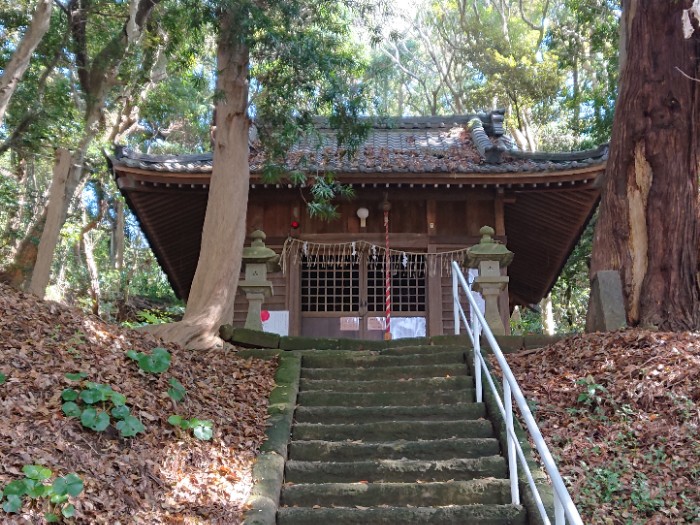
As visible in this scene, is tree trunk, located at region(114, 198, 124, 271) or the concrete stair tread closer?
the concrete stair tread

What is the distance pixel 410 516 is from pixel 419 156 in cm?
891

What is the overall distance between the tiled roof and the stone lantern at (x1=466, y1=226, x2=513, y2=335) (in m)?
2.28

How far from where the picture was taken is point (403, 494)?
15.7 ft

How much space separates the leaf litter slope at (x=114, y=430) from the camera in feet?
13.3

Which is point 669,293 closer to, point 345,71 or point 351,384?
point 351,384

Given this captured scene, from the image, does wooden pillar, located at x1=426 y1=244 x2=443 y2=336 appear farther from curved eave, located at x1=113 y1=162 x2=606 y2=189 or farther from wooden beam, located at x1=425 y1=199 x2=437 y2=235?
curved eave, located at x1=113 y1=162 x2=606 y2=189

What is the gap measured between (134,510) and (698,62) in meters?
7.41

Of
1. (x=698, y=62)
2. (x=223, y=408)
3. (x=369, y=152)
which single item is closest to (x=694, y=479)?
(x=223, y=408)

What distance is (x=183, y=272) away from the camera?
15164 millimetres

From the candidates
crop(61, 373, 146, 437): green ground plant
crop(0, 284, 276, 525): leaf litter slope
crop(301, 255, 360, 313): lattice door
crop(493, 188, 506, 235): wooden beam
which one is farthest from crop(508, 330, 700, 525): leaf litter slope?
crop(301, 255, 360, 313): lattice door

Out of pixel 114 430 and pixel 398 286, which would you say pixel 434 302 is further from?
pixel 114 430

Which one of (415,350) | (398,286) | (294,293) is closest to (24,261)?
(294,293)

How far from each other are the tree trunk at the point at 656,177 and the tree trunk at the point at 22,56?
23.5ft

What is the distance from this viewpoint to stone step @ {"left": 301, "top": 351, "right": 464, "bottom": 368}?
280 inches
